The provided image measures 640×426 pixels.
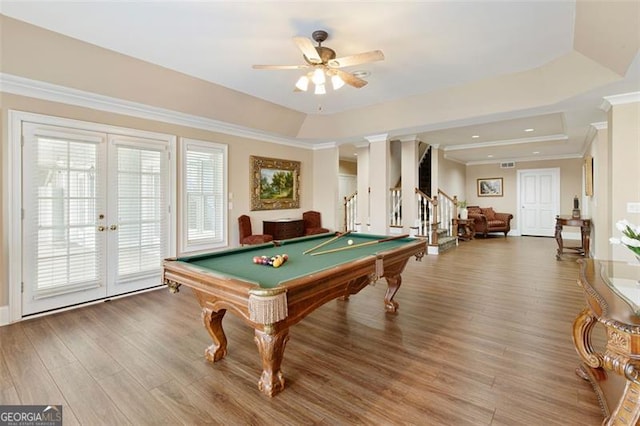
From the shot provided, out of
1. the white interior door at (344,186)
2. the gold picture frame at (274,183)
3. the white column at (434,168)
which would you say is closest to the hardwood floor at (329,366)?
the gold picture frame at (274,183)

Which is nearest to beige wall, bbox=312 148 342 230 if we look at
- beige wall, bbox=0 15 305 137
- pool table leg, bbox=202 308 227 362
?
beige wall, bbox=0 15 305 137

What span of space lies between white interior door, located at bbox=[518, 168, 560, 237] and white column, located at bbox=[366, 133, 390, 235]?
7096 millimetres

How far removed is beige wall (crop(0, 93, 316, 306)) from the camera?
3.13 m

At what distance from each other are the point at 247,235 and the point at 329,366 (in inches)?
135

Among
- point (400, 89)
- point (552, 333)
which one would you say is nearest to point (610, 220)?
point (552, 333)

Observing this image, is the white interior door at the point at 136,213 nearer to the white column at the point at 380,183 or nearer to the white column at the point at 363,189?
the white column at the point at 380,183

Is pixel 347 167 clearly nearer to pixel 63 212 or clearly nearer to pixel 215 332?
pixel 63 212

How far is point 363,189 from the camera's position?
7.77m

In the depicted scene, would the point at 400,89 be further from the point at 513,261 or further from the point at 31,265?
the point at 31,265

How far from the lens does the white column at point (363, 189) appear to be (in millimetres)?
7641

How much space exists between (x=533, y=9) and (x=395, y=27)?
3.77ft

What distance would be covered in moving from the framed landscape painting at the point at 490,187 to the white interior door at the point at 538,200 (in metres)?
0.62

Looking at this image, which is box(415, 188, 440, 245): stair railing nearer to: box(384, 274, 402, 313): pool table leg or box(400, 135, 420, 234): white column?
box(400, 135, 420, 234): white column

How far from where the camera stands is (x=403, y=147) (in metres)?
7.30
